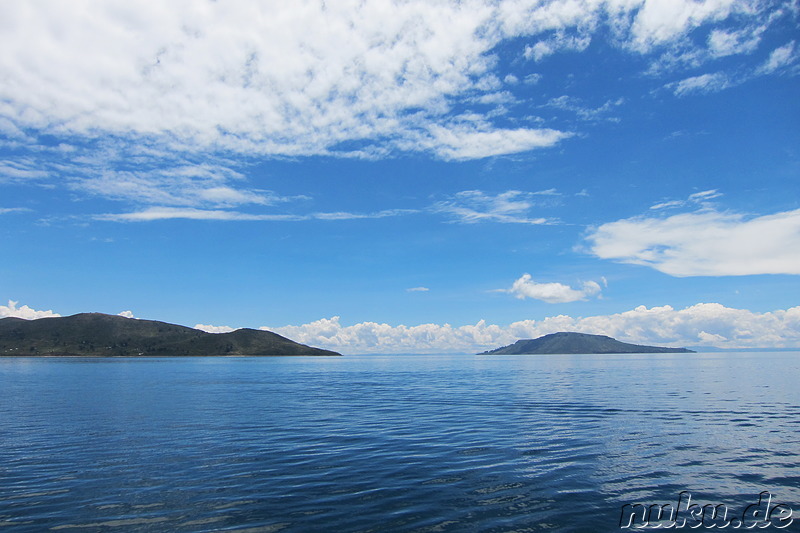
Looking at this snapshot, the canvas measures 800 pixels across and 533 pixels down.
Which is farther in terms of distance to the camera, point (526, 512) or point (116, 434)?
point (116, 434)

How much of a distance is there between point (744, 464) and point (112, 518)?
117ft

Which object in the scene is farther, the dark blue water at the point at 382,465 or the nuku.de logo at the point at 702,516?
the dark blue water at the point at 382,465

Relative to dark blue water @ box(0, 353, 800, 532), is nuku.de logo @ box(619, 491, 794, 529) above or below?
below

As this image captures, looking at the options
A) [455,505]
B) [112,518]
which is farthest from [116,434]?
[455,505]

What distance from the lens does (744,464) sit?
29500mm

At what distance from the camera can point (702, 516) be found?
21031 mm

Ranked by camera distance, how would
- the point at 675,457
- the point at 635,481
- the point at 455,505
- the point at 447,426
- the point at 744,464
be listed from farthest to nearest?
the point at 447,426
the point at 675,457
the point at 744,464
the point at 635,481
the point at 455,505

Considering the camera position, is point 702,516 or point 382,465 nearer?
point 702,516

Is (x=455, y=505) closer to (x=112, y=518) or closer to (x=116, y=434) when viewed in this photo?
(x=112, y=518)

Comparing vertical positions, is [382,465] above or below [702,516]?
above

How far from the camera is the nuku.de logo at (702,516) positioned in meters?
20.0

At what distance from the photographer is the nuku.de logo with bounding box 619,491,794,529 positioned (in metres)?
20.0

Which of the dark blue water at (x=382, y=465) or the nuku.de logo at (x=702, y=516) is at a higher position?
the dark blue water at (x=382, y=465)

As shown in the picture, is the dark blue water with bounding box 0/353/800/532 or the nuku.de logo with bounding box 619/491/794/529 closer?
the nuku.de logo with bounding box 619/491/794/529
